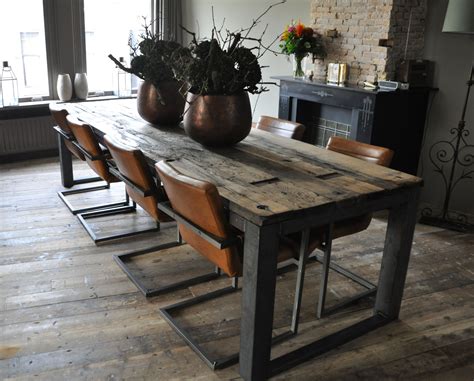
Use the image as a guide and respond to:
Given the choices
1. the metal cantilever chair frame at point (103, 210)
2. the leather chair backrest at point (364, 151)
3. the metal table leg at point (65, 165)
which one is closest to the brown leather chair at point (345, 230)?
the leather chair backrest at point (364, 151)

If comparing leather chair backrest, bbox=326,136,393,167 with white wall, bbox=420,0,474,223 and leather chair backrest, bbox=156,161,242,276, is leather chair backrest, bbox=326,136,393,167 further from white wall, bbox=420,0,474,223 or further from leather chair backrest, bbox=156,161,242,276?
white wall, bbox=420,0,474,223

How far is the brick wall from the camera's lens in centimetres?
380

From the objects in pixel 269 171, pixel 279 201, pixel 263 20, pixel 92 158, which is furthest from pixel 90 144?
pixel 263 20

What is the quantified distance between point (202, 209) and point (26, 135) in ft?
12.8

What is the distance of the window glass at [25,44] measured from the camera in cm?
503

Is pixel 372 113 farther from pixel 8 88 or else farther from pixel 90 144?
pixel 8 88

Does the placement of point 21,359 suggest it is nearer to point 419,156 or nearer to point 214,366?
point 214,366

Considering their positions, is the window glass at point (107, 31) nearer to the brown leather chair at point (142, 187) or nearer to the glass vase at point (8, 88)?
the glass vase at point (8, 88)

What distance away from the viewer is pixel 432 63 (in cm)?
386

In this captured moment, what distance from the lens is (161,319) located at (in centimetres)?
240

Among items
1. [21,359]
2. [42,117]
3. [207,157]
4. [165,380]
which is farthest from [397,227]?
[42,117]

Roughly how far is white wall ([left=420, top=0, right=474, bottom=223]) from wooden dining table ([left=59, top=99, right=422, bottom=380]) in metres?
1.72

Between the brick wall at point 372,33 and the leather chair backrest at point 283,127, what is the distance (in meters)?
1.14

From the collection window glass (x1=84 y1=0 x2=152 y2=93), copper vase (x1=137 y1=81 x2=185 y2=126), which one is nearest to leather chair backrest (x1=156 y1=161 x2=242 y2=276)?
copper vase (x1=137 y1=81 x2=185 y2=126)
